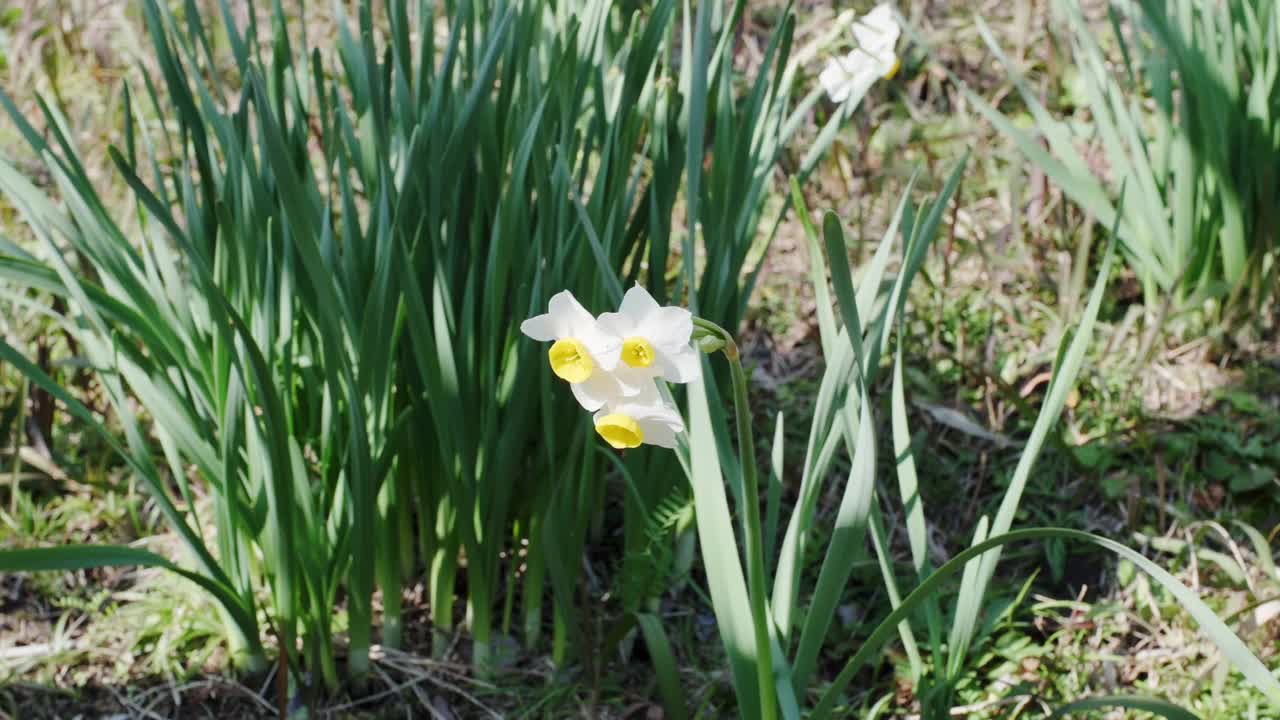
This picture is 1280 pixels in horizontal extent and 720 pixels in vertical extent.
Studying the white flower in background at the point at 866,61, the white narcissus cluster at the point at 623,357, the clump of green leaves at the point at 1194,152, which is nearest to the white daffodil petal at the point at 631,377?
the white narcissus cluster at the point at 623,357

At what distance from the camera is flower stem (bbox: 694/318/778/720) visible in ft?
3.64

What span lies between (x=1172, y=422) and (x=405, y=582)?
1.47 m

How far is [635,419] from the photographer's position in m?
1.10

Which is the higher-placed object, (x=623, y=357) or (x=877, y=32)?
(x=877, y=32)

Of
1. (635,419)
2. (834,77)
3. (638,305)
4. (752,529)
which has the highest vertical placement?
(834,77)

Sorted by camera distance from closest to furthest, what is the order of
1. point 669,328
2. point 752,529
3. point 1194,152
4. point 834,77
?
point 669,328 < point 752,529 < point 834,77 < point 1194,152

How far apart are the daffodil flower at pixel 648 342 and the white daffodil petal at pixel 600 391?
10mm

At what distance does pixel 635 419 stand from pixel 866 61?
3.57 feet

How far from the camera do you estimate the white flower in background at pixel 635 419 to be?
108 cm

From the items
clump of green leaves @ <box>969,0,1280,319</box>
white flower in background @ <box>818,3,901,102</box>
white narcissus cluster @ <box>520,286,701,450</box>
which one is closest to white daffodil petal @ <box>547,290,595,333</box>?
white narcissus cluster @ <box>520,286,701,450</box>

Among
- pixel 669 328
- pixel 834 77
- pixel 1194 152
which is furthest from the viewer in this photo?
pixel 1194 152

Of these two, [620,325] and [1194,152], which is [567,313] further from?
[1194,152]

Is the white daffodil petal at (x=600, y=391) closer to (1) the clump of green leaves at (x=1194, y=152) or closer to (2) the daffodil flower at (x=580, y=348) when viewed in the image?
(2) the daffodil flower at (x=580, y=348)

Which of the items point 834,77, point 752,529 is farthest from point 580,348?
point 834,77
